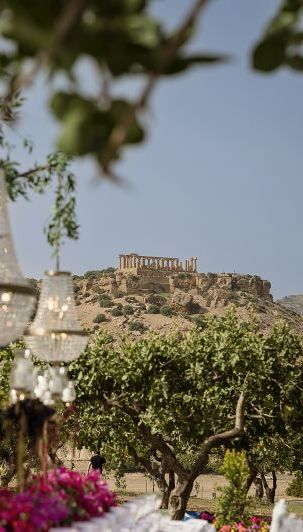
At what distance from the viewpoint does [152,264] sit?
97750mm

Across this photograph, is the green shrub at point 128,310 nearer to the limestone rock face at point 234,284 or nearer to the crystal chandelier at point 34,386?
the limestone rock face at point 234,284

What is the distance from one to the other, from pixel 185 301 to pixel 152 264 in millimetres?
15796

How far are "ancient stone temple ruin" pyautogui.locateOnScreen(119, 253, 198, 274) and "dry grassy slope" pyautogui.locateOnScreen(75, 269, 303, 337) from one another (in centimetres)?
292

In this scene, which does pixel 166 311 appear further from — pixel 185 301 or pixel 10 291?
pixel 10 291

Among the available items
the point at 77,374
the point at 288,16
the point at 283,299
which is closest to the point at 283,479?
the point at 77,374

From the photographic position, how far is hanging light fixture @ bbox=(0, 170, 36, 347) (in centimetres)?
596

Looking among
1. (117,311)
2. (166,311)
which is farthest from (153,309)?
(117,311)

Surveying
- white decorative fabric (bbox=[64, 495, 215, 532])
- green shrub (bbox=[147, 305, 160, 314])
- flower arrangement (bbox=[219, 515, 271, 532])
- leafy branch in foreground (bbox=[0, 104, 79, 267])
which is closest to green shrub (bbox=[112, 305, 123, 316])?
green shrub (bbox=[147, 305, 160, 314])

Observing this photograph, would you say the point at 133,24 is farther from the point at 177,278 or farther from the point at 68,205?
the point at 177,278

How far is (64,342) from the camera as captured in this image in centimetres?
861

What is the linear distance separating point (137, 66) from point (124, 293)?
8456 cm

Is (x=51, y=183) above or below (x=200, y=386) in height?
above

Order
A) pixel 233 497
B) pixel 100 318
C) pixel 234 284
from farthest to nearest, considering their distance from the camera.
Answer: pixel 234 284 → pixel 100 318 → pixel 233 497

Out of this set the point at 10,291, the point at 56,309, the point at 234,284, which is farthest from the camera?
the point at 234,284
